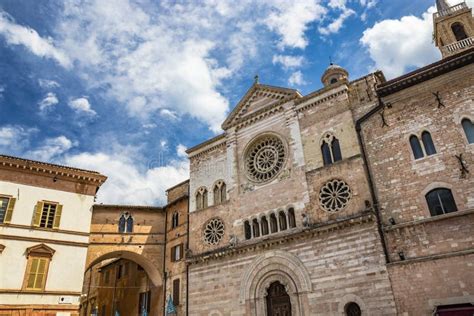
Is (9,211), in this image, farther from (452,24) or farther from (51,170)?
(452,24)

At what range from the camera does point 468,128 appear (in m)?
16.5

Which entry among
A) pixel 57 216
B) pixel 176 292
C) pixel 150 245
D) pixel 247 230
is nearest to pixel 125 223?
pixel 150 245

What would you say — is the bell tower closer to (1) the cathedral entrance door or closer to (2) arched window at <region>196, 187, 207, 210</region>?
(2) arched window at <region>196, 187, 207, 210</region>

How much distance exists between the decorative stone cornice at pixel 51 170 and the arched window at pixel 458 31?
32.5m

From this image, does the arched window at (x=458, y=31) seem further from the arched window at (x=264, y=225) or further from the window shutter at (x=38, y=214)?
the window shutter at (x=38, y=214)

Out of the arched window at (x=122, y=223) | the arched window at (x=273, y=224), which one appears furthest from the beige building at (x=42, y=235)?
the arched window at (x=273, y=224)

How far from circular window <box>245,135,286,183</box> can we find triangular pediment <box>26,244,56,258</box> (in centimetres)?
1250

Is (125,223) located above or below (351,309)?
above

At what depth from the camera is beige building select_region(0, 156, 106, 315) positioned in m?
20.5

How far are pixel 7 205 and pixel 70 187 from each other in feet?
12.0

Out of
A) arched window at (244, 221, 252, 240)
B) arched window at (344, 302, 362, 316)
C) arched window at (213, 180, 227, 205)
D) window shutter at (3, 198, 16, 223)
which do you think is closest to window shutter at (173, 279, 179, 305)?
arched window at (213, 180, 227, 205)

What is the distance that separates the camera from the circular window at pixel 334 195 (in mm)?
19094

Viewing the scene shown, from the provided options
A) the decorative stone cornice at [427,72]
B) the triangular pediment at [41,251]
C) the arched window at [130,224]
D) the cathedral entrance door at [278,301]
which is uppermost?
the decorative stone cornice at [427,72]

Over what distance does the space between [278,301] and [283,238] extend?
10.9 ft
